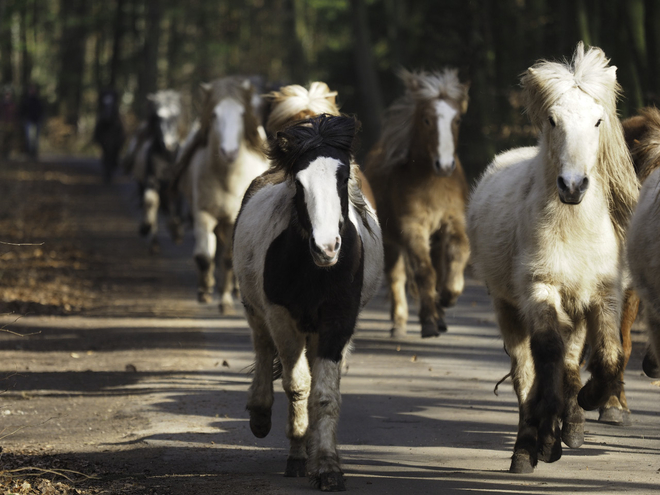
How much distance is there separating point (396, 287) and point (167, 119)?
8.88m

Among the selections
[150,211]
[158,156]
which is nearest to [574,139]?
[150,211]

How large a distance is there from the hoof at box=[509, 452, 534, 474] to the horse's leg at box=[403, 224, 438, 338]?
461cm

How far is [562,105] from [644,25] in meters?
10.6

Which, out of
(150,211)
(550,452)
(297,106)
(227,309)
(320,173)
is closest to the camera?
(550,452)

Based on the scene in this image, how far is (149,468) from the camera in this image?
6156 mm

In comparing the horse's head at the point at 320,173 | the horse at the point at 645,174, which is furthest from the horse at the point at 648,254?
the horse's head at the point at 320,173

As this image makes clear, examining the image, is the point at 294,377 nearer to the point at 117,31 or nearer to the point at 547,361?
the point at 547,361

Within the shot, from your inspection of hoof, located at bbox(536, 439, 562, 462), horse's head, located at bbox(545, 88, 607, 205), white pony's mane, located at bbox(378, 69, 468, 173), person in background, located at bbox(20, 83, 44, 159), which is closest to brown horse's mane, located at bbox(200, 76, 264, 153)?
white pony's mane, located at bbox(378, 69, 468, 173)

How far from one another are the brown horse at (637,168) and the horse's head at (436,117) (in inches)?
117

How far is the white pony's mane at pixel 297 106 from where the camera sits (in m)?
8.42

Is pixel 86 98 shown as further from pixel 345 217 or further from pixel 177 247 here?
pixel 345 217

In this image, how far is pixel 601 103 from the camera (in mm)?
5902

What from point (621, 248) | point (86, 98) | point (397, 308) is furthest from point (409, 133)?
point (86, 98)

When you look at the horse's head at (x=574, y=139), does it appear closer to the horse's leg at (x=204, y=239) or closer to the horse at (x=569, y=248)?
the horse at (x=569, y=248)
